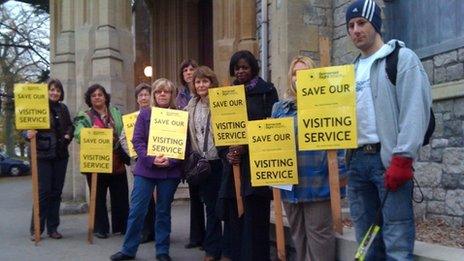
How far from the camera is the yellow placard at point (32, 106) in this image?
6.76 m

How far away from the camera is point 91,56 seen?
1068 centimetres

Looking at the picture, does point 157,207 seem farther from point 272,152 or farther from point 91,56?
point 91,56

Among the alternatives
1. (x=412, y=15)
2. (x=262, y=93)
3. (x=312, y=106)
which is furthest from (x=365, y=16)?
(x=412, y=15)

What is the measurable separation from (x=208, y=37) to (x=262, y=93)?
1096 centimetres

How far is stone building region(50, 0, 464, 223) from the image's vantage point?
6246 mm

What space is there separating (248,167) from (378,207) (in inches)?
61.7

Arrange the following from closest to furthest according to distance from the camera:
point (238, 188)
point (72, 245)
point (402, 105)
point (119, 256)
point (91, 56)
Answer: point (402, 105) < point (238, 188) < point (119, 256) < point (72, 245) < point (91, 56)

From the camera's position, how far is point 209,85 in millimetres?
5574

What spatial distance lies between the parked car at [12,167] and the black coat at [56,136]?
1215 inches

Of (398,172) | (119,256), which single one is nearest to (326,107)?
(398,172)

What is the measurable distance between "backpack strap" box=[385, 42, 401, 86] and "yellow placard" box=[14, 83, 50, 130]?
462 centimetres

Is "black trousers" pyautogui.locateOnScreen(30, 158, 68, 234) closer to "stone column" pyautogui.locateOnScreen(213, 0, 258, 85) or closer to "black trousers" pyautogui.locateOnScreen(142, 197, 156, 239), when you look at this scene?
"black trousers" pyautogui.locateOnScreen(142, 197, 156, 239)

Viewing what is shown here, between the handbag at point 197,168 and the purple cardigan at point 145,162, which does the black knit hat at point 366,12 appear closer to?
the handbag at point 197,168

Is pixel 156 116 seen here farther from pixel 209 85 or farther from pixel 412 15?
pixel 412 15
